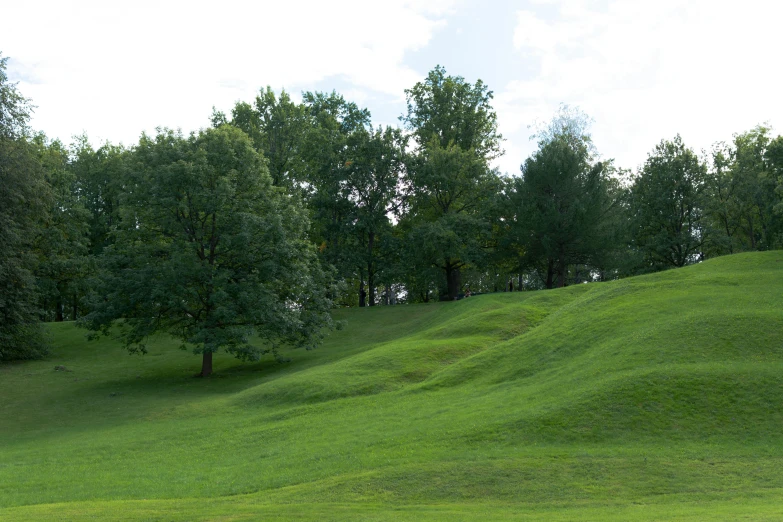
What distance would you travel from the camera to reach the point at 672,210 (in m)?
62.9

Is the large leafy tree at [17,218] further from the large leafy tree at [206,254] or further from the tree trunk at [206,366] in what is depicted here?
the tree trunk at [206,366]

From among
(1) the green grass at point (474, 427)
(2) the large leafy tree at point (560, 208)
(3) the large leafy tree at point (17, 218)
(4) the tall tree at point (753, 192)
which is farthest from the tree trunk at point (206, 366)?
(4) the tall tree at point (753, 192)

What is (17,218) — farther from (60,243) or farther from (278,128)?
(278,128)

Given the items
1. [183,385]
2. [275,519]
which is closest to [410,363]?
[183,385]

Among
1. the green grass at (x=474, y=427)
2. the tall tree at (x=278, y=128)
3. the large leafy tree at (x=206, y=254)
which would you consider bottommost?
the green grass at (x=474, y=427)

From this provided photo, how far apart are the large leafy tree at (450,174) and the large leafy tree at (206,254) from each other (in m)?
19.5

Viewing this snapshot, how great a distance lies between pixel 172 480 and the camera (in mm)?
19359

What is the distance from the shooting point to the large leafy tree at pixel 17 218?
143 feet

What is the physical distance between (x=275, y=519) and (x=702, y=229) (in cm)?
5929

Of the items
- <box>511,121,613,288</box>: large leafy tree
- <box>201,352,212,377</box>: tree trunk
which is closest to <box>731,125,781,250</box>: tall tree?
<box>511,121,613,288</box>: large leafy tree

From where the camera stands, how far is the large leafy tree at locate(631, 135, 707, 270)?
203 feet

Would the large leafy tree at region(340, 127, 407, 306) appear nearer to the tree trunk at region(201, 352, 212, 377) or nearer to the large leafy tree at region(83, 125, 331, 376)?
the large leafy tree at region(83, 125, 331, 376)

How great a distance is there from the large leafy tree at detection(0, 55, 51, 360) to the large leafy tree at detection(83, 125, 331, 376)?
762cm

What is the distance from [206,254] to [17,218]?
15.0m
